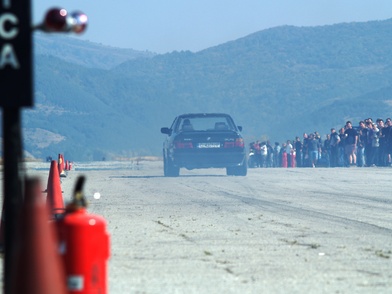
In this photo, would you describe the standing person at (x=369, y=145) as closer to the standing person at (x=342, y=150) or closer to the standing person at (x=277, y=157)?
the standing person at (x=342, y=150)

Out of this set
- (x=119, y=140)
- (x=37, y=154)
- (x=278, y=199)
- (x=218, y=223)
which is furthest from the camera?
(x=37, y=154)

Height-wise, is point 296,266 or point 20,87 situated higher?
point 20,87

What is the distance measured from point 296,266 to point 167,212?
22.3ft

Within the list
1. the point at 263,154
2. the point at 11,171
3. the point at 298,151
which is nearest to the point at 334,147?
the point at 298,151

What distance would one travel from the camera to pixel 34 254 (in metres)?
4.62

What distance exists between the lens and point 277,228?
12.9 metres

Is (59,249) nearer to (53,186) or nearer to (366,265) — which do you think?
(366,265)

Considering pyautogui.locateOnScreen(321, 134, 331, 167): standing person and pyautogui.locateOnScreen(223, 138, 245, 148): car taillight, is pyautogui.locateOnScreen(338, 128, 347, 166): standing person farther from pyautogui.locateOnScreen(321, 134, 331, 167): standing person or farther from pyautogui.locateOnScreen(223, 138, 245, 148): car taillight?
pyautogui.locateOnScreen(223, 138, 245, 148): car taillight

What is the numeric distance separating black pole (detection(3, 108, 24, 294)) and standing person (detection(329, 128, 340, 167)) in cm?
3775

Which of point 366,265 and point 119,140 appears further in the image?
point 119,140

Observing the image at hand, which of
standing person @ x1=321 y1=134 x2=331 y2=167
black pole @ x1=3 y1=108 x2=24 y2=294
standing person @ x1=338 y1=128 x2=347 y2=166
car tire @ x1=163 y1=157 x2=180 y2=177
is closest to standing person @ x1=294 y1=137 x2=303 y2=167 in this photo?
standing person @ x1=321 y1=134 x2=331 y2=167

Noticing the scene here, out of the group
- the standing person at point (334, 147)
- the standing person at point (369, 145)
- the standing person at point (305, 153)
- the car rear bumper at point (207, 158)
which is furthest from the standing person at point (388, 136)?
the standing person at point (305, 153)

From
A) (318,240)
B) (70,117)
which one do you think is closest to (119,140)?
(70,117)

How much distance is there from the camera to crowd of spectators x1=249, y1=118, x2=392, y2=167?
38906mm
